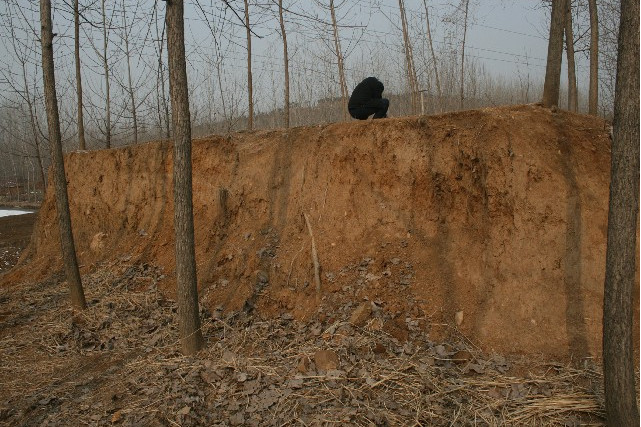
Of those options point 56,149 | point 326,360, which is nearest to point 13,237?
point 56,149

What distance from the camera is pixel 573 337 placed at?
4.70 metres

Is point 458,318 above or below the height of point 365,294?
below

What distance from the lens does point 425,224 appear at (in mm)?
6230

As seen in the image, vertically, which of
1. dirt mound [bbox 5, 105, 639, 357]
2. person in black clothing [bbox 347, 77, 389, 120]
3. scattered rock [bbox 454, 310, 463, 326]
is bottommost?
scattered rock [bbox 454, 310, 463, 326]

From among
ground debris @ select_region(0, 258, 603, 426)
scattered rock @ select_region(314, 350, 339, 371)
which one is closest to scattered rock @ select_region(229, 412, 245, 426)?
ground debris @ select_region(0, 258, 603, 426)

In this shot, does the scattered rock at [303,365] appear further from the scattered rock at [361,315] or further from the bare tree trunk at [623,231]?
the bare tree trunk at [623,231]

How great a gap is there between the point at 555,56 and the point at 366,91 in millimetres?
3209

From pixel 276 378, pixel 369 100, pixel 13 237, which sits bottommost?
pixel 276 378

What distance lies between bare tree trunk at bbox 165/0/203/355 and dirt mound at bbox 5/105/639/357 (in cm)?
133

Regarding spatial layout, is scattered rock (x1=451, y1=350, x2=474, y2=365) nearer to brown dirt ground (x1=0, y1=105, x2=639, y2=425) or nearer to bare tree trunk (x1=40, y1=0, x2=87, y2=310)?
brown dirt ground (x1=0, y1=105, x2=639, y2=425)

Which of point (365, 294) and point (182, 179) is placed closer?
point (182, 179)

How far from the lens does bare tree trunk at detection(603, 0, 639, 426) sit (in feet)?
10.0

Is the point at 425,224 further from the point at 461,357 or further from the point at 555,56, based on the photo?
the point at 555,56

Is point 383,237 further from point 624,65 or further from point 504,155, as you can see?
point 624,65
